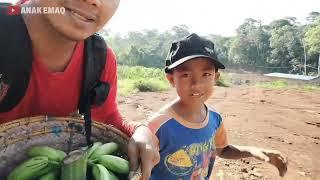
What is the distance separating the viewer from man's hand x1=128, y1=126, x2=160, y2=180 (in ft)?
5.11

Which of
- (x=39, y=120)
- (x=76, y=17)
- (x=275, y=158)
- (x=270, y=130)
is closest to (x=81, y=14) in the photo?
(x=76, y=17)

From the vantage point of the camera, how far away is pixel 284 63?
4825cm

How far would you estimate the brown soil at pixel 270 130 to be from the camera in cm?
575

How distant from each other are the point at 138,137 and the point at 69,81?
0.40 m

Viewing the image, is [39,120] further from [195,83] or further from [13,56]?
[195,83]

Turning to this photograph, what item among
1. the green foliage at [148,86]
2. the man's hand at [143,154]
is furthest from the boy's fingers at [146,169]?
the green foliage at [148,86]

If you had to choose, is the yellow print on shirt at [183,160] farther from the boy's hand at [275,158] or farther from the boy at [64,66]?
the boy's hand at [275,158]

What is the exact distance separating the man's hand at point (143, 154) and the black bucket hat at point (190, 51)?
0.63 m

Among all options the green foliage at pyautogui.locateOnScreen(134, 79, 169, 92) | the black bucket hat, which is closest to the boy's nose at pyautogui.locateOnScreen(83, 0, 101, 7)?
the black bucket hat

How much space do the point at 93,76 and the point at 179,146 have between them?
595 millimetres

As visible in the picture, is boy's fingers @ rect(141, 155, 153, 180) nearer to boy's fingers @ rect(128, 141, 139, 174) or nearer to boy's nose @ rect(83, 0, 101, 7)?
boy's fingers @ rect(128, 141, 139, 174)

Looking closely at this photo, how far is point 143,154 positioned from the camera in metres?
1.59

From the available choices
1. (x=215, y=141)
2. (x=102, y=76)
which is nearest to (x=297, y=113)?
(x=215, y=141)

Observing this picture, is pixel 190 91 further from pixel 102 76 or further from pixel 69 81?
pixel 69 81
